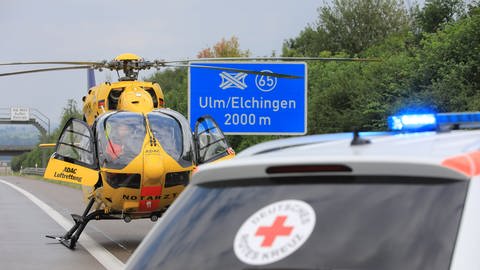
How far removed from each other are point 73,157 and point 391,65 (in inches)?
1439

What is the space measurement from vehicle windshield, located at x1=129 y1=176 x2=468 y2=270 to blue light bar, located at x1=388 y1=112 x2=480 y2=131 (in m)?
0.97

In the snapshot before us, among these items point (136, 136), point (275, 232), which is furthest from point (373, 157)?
point (136, 136)

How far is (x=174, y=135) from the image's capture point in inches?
604

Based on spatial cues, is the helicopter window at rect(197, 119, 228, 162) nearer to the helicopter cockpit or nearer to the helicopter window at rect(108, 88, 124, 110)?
the helicopter cockpit

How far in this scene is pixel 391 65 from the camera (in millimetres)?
50688

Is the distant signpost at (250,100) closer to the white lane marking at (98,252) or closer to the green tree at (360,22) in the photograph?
the white lane marking at (98,252)

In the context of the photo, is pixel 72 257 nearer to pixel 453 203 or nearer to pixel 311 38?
pixel 453 203

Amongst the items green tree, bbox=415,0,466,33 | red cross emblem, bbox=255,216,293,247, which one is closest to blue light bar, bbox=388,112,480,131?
red cross emblem, bbox=255,216,293,247

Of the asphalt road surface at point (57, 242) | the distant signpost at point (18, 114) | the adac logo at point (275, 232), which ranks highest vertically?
the adac logo at point (275, 232)

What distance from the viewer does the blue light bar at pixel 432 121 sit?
4.42 metres

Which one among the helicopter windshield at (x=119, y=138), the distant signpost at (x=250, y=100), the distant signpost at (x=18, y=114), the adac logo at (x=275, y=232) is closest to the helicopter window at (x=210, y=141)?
the helicopter windshield at (x=119, y=138)

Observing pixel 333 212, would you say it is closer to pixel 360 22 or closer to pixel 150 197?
pixel 150 197

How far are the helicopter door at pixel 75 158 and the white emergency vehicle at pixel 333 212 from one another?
1151cm

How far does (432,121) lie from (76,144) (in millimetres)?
11683
